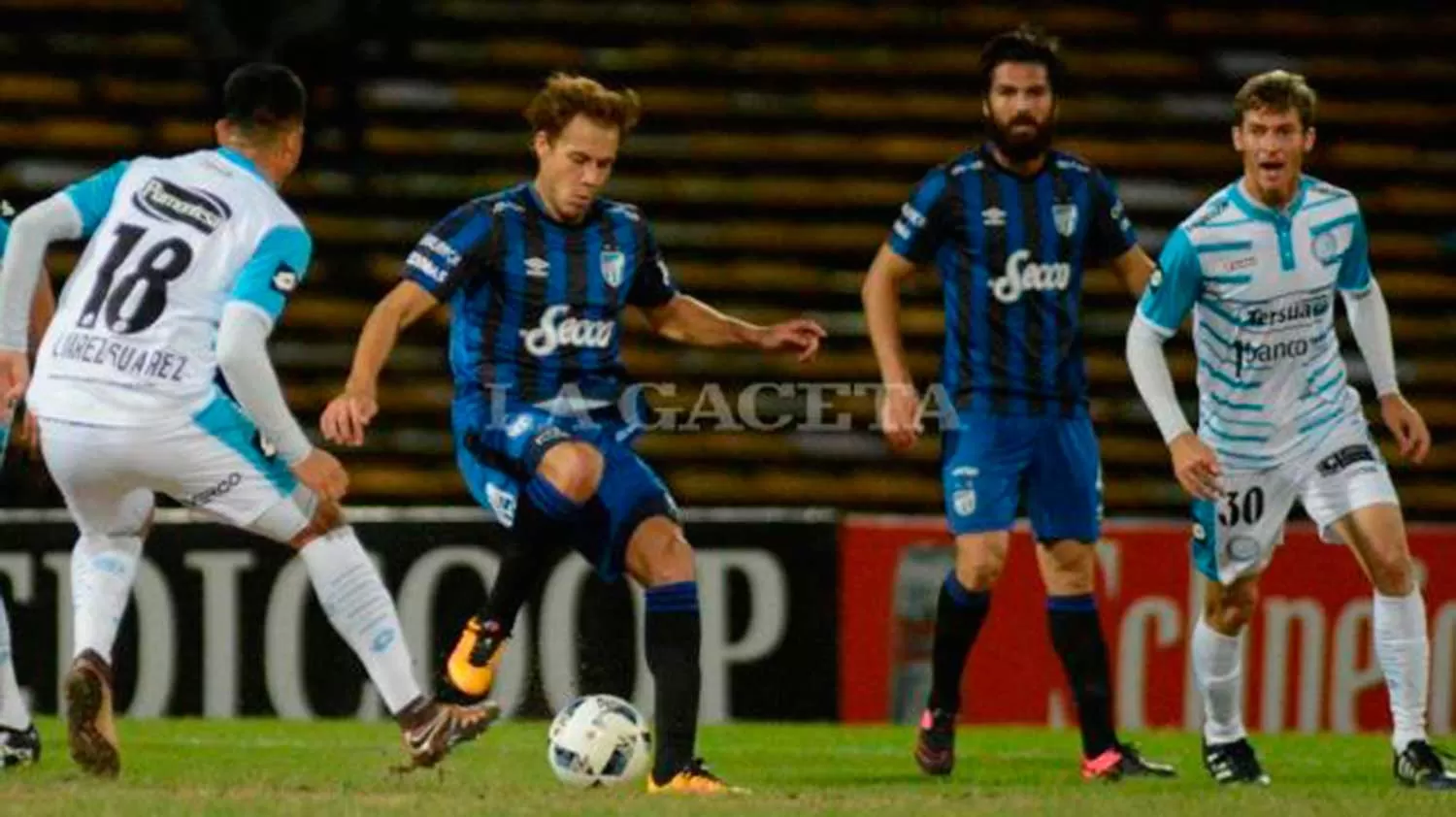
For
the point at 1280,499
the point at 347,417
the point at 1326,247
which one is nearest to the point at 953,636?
the point at 1280,499

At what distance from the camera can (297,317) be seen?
39.9 ft

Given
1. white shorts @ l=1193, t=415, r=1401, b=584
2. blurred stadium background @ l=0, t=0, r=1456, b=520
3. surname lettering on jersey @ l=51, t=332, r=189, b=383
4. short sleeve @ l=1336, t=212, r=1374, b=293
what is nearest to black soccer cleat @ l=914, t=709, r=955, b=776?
white shorts @ l=1193, t=415, r=1401, b=584

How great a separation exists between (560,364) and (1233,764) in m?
1.94

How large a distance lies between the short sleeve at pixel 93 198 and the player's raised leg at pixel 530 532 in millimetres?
1068

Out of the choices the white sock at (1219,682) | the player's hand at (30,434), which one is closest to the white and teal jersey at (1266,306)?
the white sock at (1219,682)

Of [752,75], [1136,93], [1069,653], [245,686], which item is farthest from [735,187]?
[1069,653]

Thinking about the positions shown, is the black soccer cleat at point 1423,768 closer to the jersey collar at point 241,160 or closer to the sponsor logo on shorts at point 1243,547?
the sponsor logo on shorts at point 1243,547

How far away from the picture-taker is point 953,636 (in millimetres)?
7609

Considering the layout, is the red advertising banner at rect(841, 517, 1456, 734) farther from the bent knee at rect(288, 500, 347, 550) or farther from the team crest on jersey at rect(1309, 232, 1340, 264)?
the bent knee at rect(288, 500, 347, 550)

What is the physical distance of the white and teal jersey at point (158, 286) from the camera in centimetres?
647

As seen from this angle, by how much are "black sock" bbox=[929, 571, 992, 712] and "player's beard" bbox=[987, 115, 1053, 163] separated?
107 cm

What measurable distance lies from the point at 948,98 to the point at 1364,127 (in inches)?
70.5

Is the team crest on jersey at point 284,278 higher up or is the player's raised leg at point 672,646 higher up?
the team crest on jersey at point 284,278

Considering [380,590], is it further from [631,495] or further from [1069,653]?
[1069,653]
